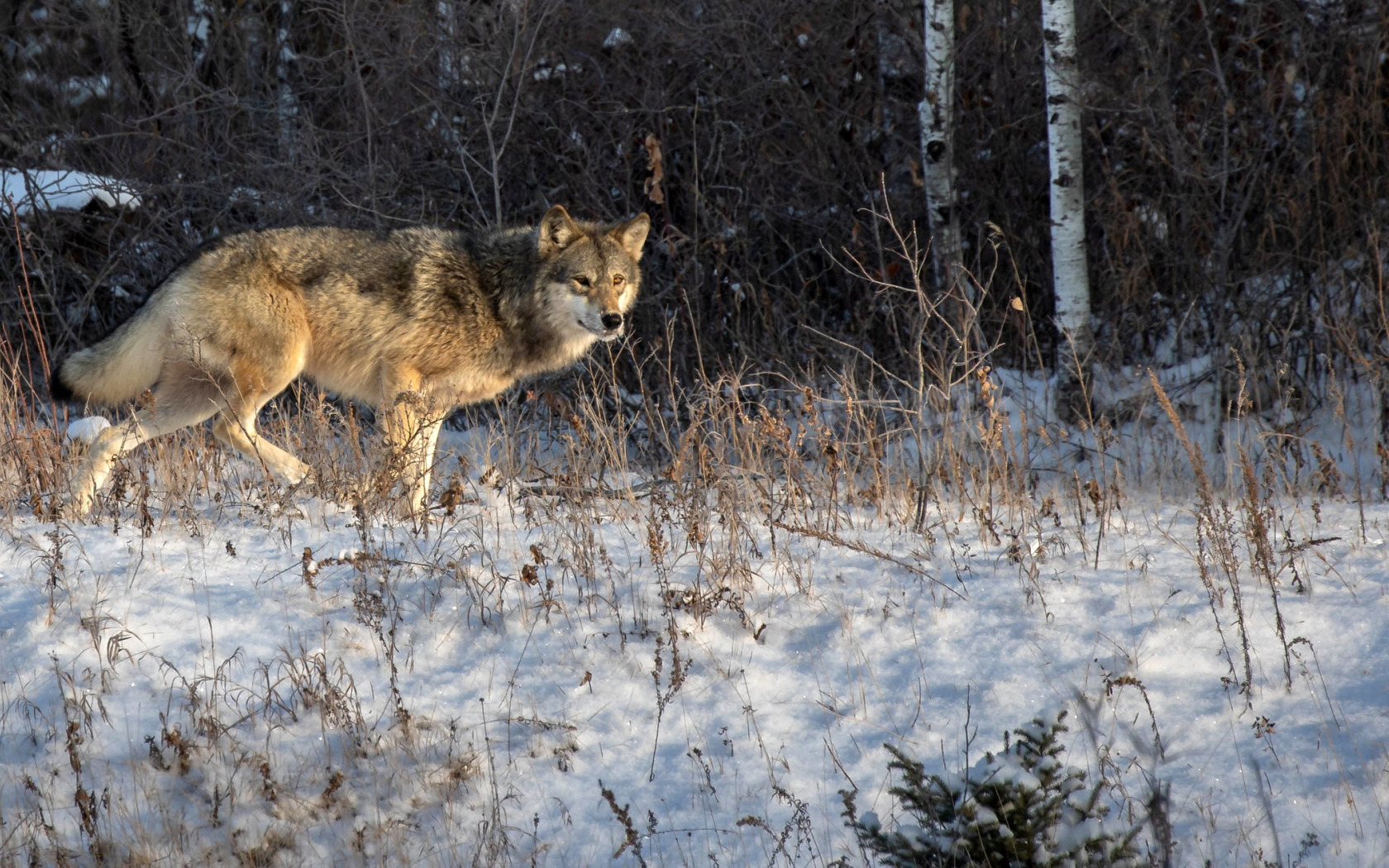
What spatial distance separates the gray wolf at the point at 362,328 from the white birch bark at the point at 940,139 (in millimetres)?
3017

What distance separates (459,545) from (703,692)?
1.35m

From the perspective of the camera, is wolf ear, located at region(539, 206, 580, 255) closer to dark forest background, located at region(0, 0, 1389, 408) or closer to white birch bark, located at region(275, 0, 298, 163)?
dark forest background, located at region(0, 0, 1389, 408)

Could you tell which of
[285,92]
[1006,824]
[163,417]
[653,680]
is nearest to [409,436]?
[163,417]

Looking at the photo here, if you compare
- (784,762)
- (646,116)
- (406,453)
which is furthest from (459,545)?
(646,116)

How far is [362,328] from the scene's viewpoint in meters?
6.54

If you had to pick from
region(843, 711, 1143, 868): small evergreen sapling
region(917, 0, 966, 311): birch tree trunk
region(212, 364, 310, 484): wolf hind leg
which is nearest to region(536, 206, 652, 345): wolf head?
region(212, 364, 310, 484): wolf hind leg

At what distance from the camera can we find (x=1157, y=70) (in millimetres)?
8523

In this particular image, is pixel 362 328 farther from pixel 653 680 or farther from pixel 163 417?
pixel 653 680

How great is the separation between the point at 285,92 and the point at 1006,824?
36.8 ft

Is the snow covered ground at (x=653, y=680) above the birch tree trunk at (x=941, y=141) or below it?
below

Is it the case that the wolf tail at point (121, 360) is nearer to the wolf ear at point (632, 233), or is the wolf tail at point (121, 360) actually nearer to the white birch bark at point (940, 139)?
the wolf ear at point (632, 233)

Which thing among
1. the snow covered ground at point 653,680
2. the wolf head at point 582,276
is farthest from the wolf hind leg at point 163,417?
the wolf head at point 582,276

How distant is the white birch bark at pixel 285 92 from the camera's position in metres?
10.7

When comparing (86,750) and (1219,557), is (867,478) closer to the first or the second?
(1219,557)
